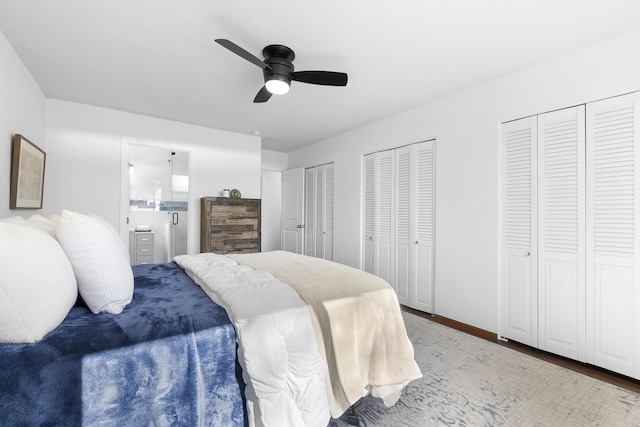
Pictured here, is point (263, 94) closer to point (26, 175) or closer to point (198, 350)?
point (198, 350)

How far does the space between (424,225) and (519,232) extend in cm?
102

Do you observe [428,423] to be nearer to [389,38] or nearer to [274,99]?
[389,38]

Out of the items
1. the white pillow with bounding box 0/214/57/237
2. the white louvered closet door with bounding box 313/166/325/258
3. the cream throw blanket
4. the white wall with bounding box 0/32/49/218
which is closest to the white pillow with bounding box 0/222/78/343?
the white pillow with bounding box 0/214/57/237

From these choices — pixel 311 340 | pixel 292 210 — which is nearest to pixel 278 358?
pixel 311 340

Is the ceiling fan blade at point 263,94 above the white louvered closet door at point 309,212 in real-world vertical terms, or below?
above

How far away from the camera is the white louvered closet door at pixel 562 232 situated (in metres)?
2.35

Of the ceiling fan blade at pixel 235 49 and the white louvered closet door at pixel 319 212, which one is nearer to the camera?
the ceiling fan blade at pixel 235 49

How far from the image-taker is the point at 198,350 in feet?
3.91

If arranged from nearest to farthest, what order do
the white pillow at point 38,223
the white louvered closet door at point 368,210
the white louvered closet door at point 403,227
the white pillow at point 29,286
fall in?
the white pillow at point 29,286, the white pillow at point 38,223, the white louvered closet door at point 403,227, the white louvered closet door at point 368,210

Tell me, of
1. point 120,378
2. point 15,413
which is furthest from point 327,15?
point 15,413

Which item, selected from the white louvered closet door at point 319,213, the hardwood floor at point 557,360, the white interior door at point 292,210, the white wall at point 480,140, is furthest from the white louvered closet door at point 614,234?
the white interior door at point 292,210

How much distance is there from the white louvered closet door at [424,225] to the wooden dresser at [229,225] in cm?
246

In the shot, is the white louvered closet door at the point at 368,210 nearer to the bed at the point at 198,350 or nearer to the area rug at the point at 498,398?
the area rug at the point at 498,398

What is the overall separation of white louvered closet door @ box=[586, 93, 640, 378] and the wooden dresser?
13.1ft
